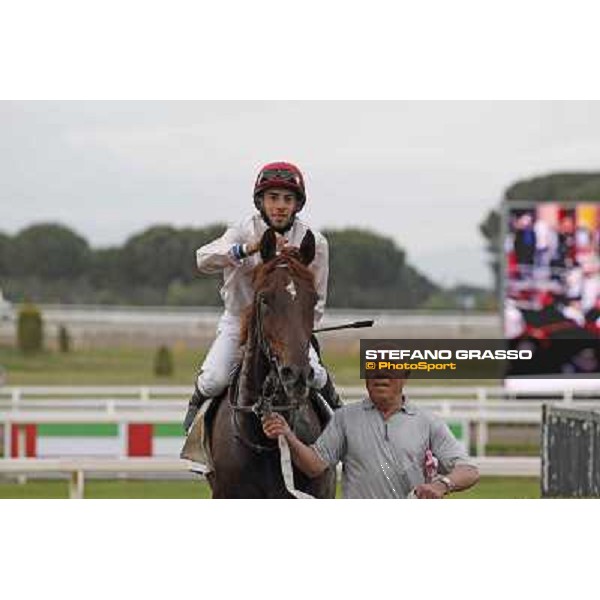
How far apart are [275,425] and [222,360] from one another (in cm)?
52

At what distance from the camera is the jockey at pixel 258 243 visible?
20.4ft

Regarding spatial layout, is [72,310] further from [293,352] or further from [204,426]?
[293,352]

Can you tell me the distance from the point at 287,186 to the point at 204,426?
1.10 meters

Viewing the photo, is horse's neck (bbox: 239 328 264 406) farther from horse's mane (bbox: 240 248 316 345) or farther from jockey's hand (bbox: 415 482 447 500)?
jockey's hand (bbox: 415 482 447 500)

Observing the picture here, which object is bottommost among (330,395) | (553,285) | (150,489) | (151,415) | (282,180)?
(150,489)

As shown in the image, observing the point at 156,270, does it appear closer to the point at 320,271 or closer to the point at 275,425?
the point at 320,271

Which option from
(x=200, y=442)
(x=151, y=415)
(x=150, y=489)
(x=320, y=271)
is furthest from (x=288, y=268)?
(x=151, y=415)

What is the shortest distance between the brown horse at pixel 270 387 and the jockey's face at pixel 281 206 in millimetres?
184

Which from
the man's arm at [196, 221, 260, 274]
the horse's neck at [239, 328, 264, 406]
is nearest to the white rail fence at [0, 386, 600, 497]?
the horse's neck at [239, 328, 264, 406]

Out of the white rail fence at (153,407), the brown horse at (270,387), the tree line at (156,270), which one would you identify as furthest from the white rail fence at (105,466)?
the brown horse at (270,387)

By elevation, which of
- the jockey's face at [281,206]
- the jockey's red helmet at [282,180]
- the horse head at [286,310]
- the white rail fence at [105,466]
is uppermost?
the jockey's red helmet at [282,180]

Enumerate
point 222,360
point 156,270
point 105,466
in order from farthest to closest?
point 105,466 < point 156,270 < point 222,360

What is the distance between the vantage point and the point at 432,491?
5.97 meters

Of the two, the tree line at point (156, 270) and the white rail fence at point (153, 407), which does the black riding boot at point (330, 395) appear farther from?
the white rail fence at point (153, 407)
